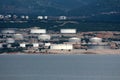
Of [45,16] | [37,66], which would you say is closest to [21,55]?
[37,66]

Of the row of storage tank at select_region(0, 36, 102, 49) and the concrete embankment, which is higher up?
the row of storage tank at select_region(0, 36, 102, 49)

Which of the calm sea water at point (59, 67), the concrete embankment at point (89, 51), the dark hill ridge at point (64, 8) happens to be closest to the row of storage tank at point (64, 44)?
the concrete embankment at point (89, 51)

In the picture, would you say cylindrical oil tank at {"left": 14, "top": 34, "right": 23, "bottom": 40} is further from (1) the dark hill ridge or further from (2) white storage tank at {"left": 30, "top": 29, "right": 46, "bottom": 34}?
(1) the dark hill ridge

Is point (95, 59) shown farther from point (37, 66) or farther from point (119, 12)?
point (119, 12)

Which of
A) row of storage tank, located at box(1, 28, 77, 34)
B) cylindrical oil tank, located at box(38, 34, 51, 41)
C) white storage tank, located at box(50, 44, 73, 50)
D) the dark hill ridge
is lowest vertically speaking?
white storage tank, located at box(50, 44, 73, 50)

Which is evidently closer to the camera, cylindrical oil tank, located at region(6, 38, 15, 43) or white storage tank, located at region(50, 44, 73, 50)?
white storage tank, located at region(50, 44, 73, 50)

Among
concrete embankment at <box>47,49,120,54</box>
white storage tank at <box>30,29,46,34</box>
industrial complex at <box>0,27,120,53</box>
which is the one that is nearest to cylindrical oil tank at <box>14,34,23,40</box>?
industrial complex at <box>0,27,120,53</box>

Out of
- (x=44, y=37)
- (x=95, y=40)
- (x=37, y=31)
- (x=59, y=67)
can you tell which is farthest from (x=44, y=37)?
(x=59, y=67)
